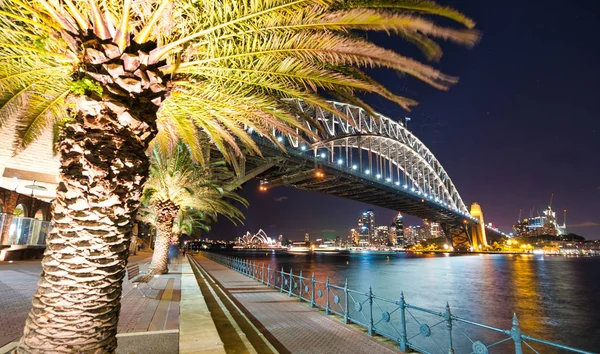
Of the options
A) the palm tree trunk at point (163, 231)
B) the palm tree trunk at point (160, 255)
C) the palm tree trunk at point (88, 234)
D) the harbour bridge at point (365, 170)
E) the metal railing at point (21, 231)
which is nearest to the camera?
the palm tree trunk at point (88, 234)

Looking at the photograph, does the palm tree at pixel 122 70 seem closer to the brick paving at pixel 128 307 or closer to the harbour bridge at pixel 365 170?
the brick paving at pixel 128 307

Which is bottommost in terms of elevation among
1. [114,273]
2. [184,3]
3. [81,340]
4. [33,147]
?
[81,340]

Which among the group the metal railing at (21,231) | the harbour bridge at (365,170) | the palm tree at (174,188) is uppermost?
the harbour bridge at (365,170)

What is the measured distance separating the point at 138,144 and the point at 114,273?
4.03ft

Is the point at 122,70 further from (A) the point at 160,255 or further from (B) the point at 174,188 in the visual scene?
(A) the point at 160,255

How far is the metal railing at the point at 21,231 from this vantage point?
1586cm

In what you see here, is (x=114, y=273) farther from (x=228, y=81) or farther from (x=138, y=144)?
(x=228, y=81)

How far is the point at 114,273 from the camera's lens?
9.35 ft

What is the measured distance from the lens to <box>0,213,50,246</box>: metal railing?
15864 millimetres

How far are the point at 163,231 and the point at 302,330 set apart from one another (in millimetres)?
10157

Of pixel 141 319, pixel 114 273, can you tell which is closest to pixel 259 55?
pixel 114 273

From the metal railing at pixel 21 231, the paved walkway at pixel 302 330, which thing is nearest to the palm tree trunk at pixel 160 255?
the metal railing at pixel 21 231

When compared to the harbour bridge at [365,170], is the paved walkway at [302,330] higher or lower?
lower

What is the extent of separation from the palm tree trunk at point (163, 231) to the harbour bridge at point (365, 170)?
1031cm
